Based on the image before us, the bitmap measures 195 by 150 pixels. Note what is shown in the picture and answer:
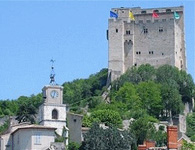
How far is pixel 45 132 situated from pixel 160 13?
5203 cm

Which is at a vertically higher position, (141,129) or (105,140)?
(141,129)

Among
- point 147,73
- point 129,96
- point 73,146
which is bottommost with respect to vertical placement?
point 73,146

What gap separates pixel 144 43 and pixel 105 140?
4984 cm

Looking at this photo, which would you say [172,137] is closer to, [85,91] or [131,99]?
[131,99]

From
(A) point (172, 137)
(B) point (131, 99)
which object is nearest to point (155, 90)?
(B) point (131, 99)

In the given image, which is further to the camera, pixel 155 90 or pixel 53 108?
pixel 155 90

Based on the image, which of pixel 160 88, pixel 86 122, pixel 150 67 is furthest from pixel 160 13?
pixel 86 122

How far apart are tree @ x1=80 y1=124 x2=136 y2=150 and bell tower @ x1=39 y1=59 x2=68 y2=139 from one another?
30.4 feet

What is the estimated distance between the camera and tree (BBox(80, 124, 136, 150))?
2578 inches

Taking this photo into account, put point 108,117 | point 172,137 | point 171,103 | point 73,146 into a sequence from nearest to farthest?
point 172,137 → point 73,146 → point 108,117 → point 171,103

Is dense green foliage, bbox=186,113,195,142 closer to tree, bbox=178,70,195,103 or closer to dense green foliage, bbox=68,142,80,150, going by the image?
tree, bbox=178,70,195,103

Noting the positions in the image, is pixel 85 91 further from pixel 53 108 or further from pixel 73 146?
pixel 73 146

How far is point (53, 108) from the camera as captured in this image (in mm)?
78125

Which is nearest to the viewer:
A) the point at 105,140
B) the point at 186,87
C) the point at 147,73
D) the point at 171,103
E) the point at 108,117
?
the point at 105,140
